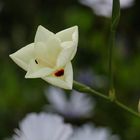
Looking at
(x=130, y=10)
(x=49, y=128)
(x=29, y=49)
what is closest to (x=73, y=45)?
(x=29, y=49)

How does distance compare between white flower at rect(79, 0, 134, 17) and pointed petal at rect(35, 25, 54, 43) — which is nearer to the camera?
pointed petal at rect(35, 25, 54, 43)

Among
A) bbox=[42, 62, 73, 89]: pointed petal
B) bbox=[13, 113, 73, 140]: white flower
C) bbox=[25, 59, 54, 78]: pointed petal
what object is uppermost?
bbox=[25, 59, 54, 78]: pointed petal

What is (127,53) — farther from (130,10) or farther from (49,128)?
(49,128)

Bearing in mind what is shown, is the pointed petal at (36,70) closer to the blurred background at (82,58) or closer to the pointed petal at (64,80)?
the pointed petal at (64,80)

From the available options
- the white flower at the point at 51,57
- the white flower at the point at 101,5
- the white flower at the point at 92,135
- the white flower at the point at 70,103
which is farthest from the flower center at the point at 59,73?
the white flower at the point at 101,5

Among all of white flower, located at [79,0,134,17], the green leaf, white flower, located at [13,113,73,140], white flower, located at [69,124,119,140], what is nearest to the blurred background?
white flower, located at [79,0,134,17]

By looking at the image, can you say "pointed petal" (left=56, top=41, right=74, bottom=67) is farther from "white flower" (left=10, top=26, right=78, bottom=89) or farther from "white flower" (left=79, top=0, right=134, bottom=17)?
"white flower" (left=79, top=0, right=134, bottom=17)

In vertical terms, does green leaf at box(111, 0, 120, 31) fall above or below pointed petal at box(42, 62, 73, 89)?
above
